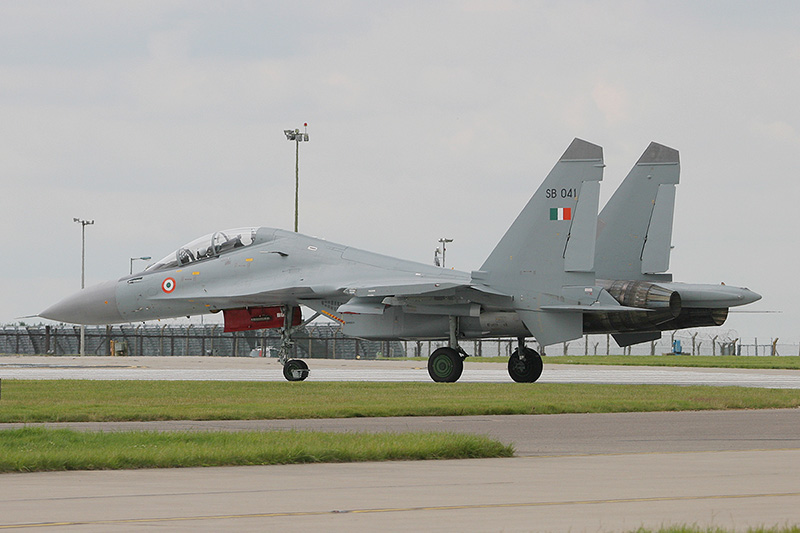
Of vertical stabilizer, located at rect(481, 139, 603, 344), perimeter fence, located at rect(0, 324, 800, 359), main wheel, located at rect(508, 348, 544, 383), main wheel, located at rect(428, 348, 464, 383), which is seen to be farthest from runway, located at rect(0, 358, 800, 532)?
perimeter fence, located at rect(0, 324, 800, 359)

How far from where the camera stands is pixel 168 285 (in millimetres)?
32188

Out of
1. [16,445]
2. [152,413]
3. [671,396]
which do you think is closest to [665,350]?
[671,396]

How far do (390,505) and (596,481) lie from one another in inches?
87.4

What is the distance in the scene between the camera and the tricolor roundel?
105ft

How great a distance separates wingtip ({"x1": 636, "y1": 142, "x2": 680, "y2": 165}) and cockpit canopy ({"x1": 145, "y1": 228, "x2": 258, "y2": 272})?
407 inches

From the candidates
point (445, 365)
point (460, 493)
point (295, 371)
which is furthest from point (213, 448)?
point (295, 371)

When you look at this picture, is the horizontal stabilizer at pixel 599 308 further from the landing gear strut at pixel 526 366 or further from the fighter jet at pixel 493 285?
the landing gear strut at pixel 526 366

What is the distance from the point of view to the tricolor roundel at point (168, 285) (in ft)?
105

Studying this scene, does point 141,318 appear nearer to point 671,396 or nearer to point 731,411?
point 671,396

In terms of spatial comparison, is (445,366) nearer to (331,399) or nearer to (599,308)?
(599,308)

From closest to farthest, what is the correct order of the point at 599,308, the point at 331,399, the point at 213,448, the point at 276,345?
the point at 213,448 → the point at 331,399 → the point at 599,308 → the point at 276,345

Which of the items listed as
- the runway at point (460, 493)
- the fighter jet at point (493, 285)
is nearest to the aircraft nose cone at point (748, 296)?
the fighter jet at point (493, 285)

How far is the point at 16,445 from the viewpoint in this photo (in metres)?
12.4

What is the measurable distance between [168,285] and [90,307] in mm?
2935
